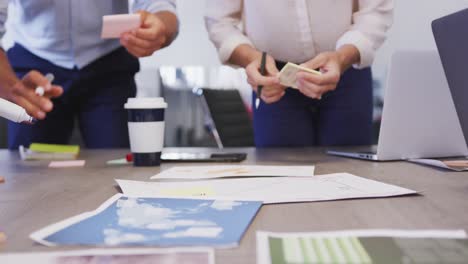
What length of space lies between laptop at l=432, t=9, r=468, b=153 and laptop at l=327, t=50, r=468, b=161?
0.69ft

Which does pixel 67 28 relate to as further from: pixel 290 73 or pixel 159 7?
pixel 290 73

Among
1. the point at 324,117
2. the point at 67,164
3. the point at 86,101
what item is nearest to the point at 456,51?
the point at 324,117

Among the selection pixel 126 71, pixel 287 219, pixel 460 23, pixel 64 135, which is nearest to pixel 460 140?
→ pixel 460 23

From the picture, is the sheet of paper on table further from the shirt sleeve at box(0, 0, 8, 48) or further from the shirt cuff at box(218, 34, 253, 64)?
the shirt sleeve at box(0, 0, 8, 48)

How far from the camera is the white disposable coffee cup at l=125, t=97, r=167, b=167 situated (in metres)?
1.13

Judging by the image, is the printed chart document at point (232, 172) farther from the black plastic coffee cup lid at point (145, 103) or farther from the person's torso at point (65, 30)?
the person's torso at point (65, 30)

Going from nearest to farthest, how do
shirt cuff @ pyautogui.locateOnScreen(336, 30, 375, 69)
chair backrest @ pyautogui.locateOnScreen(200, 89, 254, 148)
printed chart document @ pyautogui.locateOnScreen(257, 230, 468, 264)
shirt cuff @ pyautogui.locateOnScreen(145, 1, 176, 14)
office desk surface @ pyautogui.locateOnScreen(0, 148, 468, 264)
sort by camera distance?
printed chart document @ pyautogui.locateOnScreen(257, 230, 468, 264)
office desk surface @ pyautogui.locateOnScreen(0, 148, 468, 264)
shirt cuff @ pyautogui.locateOnScreen(336, 30, 375, 69)
shirt cuff @ pyautogui.locateOnScreen(145, 1, 176, 14)
chair backrest @ pyautogui.locateOnScreen(200, 89, 254, 148)

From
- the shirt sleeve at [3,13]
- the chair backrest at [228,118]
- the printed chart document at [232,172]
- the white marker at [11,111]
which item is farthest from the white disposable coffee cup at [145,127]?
the chair backrest at [228,118]

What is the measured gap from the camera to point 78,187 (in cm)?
85

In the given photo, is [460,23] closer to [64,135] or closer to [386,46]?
[64,135]

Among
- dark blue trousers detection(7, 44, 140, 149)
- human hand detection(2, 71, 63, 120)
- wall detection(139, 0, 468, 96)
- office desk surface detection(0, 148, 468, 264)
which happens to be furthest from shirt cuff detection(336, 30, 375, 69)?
wall detection(139, 0, 468, 96)

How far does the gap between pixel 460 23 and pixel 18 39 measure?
136 cm

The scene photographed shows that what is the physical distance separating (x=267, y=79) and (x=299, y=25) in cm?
31

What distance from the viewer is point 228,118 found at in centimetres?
267
